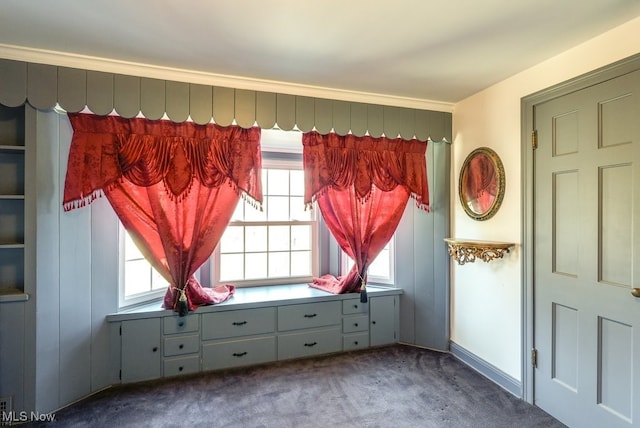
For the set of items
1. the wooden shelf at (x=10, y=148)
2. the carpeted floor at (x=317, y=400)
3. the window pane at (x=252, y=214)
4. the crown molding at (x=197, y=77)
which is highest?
the crown molding at (x=197, y=77)

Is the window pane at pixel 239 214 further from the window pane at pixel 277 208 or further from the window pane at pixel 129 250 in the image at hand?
the window pane at pixel 129 250

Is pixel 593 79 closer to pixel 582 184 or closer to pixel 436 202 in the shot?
pixel 582 184

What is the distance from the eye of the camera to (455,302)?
3.08 meters

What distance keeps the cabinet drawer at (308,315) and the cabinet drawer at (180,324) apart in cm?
72

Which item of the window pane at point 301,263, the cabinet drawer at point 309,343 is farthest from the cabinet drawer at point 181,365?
the window pane at point 301,263

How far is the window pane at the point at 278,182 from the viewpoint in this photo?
3449mm

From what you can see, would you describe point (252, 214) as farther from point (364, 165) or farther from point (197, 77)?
point (197, 77)

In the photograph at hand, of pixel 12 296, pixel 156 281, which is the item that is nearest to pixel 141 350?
pixel 156 281

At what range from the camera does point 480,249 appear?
2533 millimetres

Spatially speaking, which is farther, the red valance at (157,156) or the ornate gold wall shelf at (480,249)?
the ornate gold wall shelf at (480,249)

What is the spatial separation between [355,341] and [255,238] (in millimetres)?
1447

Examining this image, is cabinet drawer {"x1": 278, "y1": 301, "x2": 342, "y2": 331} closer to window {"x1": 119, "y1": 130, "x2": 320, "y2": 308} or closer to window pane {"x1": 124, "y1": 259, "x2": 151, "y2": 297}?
window {"x1": 119, "y1": 130, "x2": 320, "y2": 308}

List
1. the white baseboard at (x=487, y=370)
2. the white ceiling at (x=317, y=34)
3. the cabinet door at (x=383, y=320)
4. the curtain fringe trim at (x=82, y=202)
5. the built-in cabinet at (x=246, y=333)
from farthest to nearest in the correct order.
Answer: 1. the cabinet door at (x=383, y=320)
2. the built-in cabinet at (x=246, y=333)
3. the white baseboard at (x=487, y=370)
4. the curtain fringe trim at (x=82, y=202)
5. the white ceiling at (x=317, y=34)

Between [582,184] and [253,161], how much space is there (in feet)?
7.56
